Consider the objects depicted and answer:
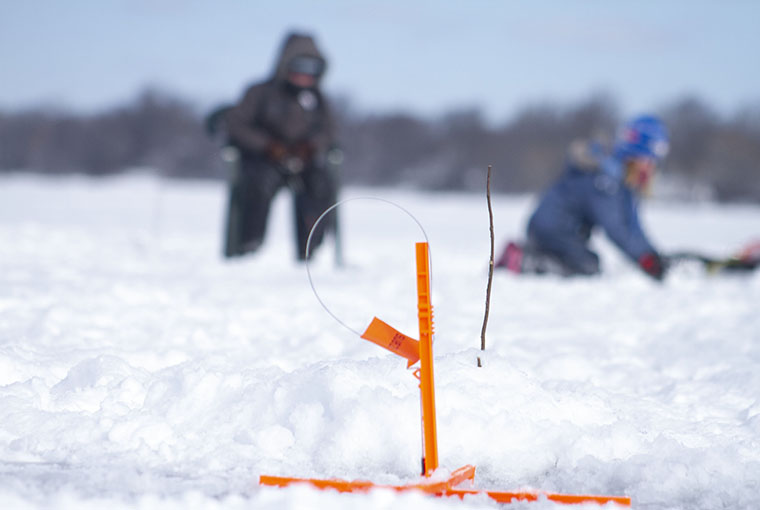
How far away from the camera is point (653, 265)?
17.1ft

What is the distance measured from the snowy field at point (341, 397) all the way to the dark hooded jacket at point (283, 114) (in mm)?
2006

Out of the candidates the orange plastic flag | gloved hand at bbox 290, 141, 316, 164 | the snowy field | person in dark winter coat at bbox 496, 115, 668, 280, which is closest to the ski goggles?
gloved hand at bbox 290, 141, 316, 164

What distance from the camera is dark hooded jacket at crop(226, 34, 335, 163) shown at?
5.91 metres

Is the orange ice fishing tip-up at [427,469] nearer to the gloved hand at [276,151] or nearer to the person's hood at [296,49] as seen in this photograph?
the gloved hand at [276,151]

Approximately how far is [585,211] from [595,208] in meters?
0.25

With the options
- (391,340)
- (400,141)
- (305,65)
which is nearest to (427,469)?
(391,340)

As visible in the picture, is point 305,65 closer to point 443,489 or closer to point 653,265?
point 653,265

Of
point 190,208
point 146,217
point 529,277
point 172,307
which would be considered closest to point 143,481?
point 172,307

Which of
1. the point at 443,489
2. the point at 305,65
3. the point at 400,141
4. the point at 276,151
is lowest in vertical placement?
the point at 443,489

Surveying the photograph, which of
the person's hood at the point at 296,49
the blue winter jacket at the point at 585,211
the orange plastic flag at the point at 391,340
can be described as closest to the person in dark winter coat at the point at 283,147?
the person's hood at the point at 296,49

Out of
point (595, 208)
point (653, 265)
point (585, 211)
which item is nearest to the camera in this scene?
point (653, 265)

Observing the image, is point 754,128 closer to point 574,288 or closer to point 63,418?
point 574,288

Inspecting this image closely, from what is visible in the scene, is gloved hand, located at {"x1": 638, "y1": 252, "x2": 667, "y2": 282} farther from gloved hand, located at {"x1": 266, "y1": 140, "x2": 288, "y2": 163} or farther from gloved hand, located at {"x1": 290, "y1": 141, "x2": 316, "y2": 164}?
gloved hand, located at {"x1": 266, "y1": 140, "x2": 288, "y2": 163}

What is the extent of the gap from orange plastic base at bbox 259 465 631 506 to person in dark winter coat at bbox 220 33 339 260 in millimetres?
4319
